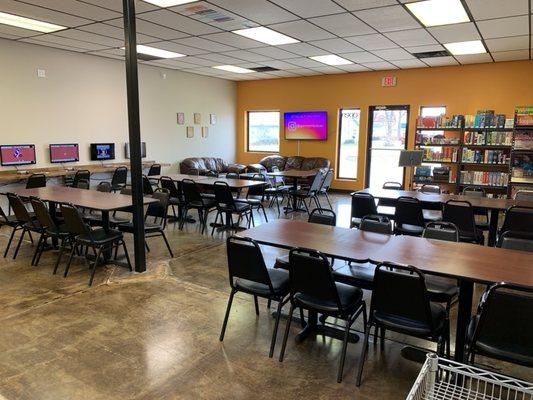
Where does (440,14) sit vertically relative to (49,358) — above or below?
above

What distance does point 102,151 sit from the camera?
325 inches

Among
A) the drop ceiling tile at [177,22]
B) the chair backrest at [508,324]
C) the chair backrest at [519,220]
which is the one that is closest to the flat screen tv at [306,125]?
the drop ceiling tile at [177,22]

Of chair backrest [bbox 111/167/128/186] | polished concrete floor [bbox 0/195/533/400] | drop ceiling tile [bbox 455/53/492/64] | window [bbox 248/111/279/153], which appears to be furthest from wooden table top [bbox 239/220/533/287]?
window [bbox 248/111/279/153]

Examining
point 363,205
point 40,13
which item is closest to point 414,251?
point 363,205

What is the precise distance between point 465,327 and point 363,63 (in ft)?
23.6

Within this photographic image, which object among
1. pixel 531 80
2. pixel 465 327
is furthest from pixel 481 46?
pixel 465 327

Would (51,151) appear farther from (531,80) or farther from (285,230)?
(531,80)

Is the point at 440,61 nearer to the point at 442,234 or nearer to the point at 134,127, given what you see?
the point at 442,234

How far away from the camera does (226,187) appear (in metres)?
6.09

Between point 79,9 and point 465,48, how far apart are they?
6.10 m

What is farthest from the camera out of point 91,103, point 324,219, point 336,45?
point 91,103

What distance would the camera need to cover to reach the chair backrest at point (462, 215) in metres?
4.43

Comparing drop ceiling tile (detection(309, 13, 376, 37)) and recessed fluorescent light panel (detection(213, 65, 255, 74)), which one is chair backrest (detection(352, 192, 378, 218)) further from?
recessed fluorescent light panel (detection(213, 65, 255, 74))

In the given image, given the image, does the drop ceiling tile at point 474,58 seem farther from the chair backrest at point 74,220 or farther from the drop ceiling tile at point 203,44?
the chair backrest at point 74,220
